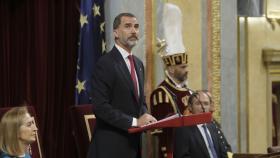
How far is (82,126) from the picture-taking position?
221 inches

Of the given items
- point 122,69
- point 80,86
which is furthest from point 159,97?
point 122,69

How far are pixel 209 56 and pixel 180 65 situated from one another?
3.62 ft

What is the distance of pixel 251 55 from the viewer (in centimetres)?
797

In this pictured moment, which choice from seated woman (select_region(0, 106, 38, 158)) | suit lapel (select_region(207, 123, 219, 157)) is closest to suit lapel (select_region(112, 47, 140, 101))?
seated woman (select_region(0, 106, 38, 158))

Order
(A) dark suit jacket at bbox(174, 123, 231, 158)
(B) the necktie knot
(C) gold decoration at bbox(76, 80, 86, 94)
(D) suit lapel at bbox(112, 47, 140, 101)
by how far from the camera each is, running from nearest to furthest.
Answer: (D) suit lapel at bbox(112, 47, 140, 101), (A) dark suit jacket at bbox(174, 123, 231, 158), (B) the necktie knot, (C) gold decoration at bbox(76, 80, 86, 94)

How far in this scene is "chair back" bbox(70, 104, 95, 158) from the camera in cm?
561

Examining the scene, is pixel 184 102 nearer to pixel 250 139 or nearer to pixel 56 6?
pixel 56 6

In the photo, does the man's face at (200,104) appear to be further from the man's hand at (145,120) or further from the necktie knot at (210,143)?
the man's hand at (145,120)

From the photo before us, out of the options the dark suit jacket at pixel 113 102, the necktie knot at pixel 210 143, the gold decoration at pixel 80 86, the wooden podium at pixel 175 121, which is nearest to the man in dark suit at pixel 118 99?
the dark suit jacket at pixel 113 102

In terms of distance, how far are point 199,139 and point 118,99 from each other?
0.95 m

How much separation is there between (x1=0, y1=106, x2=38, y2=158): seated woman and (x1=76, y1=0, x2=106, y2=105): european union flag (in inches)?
56.6

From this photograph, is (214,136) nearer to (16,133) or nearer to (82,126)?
(82,126)

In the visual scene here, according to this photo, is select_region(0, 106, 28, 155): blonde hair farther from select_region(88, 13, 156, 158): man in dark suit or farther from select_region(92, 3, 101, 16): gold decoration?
select_region(92, 3, 101, 16): gold decoration

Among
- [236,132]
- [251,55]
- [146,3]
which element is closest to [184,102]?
[146,3]
